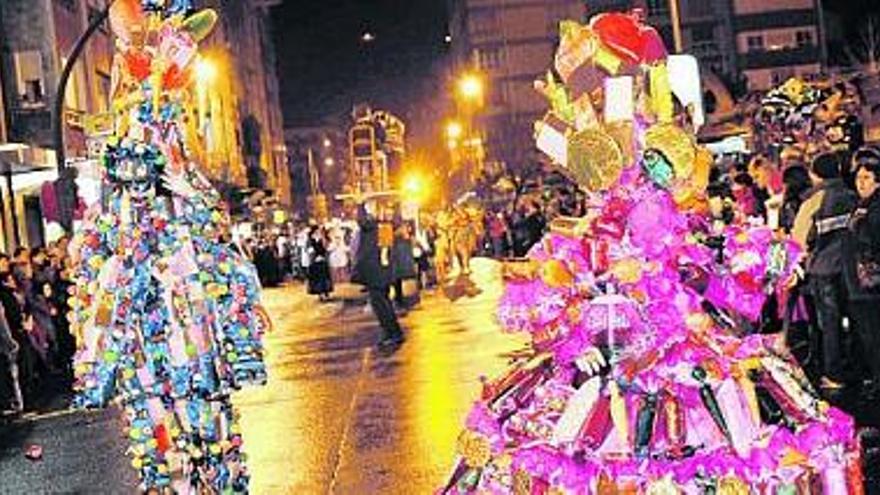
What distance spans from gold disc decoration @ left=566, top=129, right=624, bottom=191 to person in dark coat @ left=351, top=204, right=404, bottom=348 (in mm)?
11865

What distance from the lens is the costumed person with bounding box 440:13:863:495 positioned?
16.5 ft

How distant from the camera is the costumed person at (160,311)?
7.64m

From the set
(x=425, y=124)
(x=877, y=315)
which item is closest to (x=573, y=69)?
(x=877, y=315)

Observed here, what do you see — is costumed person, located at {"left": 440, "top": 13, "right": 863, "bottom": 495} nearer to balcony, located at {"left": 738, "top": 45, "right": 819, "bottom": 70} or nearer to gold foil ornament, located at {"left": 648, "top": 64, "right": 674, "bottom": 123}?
gold foil ornament, located at {"left": 648, "top": 64, "right": 674, "bottom": 123}

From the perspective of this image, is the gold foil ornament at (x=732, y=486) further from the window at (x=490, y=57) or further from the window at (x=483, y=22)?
the window at (x=483, y=22)

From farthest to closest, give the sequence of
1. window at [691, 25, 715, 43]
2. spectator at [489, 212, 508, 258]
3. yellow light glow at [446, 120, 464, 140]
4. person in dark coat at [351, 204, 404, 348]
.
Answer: yellow light glow at [446, 120, 464, 140]
window at [691, 25, 715, 43]
spectator at [489, 212, 508, 258]
person in dark coat at [351, 204, 404, 348]

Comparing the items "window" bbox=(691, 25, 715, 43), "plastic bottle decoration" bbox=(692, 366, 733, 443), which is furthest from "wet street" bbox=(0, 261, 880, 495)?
"window" bbox=(691, 25, 715, 43)

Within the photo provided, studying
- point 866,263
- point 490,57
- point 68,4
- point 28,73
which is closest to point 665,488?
point 866,263

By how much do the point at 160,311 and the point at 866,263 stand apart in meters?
5.12

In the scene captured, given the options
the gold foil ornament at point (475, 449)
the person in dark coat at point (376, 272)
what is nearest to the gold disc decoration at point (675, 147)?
the gold foil ornament at point (475, 449)

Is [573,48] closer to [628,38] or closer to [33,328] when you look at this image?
[628,38]

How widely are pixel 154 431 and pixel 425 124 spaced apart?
357 feet

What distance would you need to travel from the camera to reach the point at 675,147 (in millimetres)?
5352

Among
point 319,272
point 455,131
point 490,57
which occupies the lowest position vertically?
point 319,272
